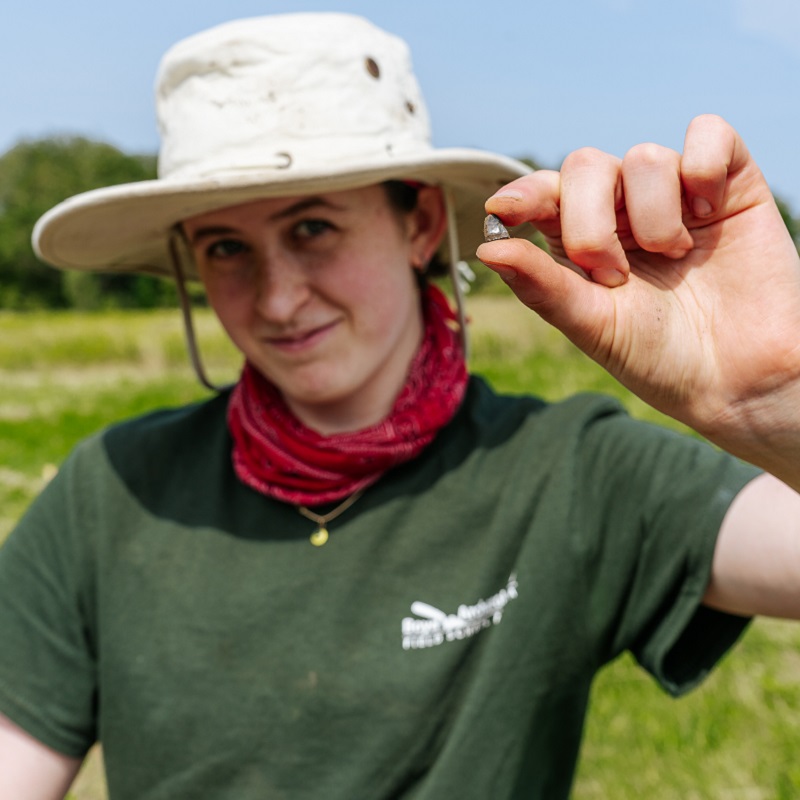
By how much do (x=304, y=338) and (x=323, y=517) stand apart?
0.32 metres

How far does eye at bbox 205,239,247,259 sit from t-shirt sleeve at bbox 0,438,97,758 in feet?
1.72

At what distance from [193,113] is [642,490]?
101 centimetres

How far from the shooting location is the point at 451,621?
156cm

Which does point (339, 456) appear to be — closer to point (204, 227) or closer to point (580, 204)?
point (204, 227)

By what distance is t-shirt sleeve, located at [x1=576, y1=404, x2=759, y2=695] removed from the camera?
1.46 m

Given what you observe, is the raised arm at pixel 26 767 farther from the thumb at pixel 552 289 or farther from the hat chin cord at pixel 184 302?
the thumb at pixel 552 289

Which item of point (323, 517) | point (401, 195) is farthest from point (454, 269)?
point (323, 517)

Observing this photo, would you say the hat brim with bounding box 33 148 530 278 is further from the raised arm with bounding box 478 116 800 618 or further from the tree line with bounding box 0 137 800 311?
the tree line with bounding box 0 137 800 311

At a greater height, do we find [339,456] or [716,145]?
[716,145]

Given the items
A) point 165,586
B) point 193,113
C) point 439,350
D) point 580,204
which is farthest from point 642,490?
point 193,113

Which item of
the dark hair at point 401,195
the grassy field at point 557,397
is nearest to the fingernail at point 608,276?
the dark hair at point 401,195

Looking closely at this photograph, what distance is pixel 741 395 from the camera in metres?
1.03

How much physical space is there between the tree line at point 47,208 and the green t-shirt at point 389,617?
36888mm

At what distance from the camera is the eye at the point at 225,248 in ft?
5.49
